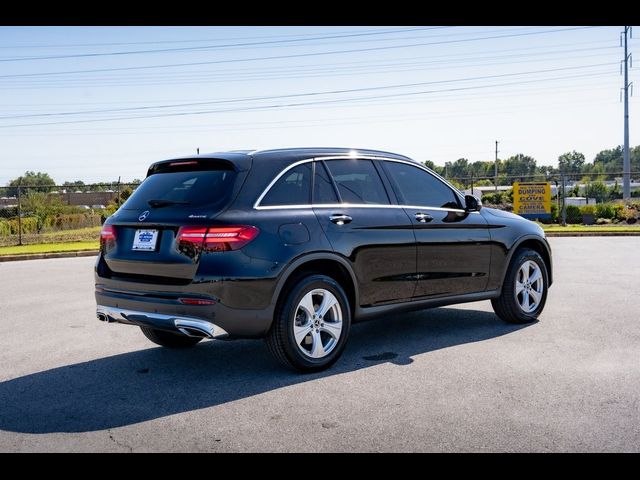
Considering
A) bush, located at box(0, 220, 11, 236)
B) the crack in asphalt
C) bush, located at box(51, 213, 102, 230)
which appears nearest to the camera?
the crack in asphalt

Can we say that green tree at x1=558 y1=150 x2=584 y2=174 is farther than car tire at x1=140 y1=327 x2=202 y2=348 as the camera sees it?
Yes

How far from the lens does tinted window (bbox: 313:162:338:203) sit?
5965 millimetres

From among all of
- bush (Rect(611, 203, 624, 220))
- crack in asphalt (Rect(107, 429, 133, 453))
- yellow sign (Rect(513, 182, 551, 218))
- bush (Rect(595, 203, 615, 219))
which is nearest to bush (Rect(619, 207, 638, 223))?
bush (Rect(611, 203, 624, 220))

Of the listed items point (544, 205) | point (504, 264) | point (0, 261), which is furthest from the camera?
point (544, 205)

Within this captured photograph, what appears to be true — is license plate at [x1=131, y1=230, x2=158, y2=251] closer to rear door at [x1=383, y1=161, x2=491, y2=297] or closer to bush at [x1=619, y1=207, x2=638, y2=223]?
rear door at [x1=383, y1=161, x2=491, y2=297]

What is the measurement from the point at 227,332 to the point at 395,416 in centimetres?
146

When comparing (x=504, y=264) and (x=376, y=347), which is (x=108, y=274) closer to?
(x=376, y=347)

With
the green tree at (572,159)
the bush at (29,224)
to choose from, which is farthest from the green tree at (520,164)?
the bush at (29,224)

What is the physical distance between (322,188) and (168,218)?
136 centimetres

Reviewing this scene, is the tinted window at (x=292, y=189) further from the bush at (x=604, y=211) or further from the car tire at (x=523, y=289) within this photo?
the bush at (x=604, y=211)

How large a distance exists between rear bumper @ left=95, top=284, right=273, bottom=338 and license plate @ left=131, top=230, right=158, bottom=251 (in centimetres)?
36

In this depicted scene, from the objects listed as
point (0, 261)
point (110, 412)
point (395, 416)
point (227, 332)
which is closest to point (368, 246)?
point (227, 332)

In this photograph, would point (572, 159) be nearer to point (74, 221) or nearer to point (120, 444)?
point (74, 221)

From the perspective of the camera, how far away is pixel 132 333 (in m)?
7.53
